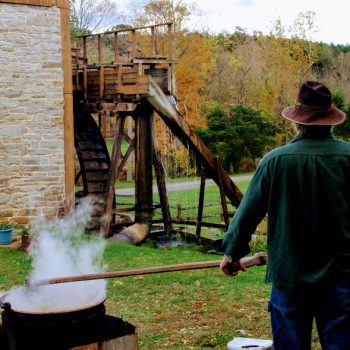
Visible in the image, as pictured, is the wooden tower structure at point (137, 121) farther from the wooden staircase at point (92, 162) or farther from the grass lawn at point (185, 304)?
the grass lawn at point (185, 304)

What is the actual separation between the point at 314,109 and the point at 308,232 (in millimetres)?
651

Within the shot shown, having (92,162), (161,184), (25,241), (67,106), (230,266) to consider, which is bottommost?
(25,241)

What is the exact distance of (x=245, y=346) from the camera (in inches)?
182

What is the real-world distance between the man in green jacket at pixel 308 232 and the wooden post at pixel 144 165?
9384mm

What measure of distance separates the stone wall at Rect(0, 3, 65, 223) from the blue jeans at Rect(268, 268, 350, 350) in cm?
829

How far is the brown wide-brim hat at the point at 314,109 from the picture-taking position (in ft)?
9.96

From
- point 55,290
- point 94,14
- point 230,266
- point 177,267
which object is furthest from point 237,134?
point 230,266

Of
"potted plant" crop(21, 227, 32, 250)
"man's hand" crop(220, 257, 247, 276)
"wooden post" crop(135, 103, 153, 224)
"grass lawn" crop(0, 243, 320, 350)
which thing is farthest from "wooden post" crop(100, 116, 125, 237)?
"man's hand" crop(220, 257, 247, 276)

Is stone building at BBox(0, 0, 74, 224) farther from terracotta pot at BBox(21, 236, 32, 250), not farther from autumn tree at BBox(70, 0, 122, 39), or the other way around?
autumn tree at BBox(70, 0, 122, 39)

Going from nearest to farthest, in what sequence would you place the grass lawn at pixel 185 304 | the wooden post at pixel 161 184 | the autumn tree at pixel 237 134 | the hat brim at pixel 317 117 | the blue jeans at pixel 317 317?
the blue jeans at pixel 317 317, the hat brim at pixel 317 117, the grass lawn at pixel 185 304, the wooden post at pixel 161 184, the autumn tree at pixel 237 134

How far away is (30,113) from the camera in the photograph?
35.0 ft

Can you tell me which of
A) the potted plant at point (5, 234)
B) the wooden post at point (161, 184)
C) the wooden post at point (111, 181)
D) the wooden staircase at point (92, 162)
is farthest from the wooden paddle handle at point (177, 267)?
the wooden post at point (161, 184)

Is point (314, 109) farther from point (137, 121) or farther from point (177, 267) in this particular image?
point (137, 121)

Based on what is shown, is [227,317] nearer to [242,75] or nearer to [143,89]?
[143,89]
